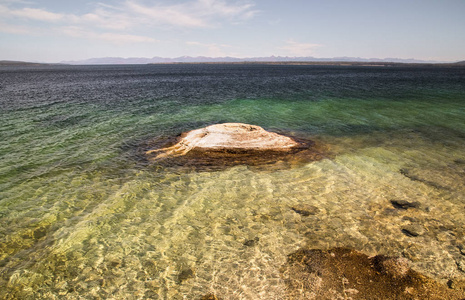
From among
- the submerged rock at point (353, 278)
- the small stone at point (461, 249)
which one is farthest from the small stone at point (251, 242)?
the small stone at point (461, 249)

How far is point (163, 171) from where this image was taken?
494 inches

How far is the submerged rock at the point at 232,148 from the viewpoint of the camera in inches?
558

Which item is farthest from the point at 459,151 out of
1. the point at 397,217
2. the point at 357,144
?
the point at 397,217

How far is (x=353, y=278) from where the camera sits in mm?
6062

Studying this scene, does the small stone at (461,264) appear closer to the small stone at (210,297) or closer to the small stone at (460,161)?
the small stone at (210,297)

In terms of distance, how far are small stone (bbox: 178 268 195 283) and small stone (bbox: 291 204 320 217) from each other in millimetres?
4358

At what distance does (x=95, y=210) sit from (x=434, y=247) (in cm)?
1095

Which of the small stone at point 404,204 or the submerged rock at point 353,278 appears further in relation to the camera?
the small stone at point 404,204

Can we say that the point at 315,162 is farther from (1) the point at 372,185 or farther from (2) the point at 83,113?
(2) the point at 83,113

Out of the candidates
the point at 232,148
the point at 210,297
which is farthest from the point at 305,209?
the point at 232,148

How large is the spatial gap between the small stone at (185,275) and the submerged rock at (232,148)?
747 cm

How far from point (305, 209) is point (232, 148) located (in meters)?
6.75

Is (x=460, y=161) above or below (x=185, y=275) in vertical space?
above

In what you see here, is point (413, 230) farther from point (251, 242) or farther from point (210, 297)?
point (210, 297)
